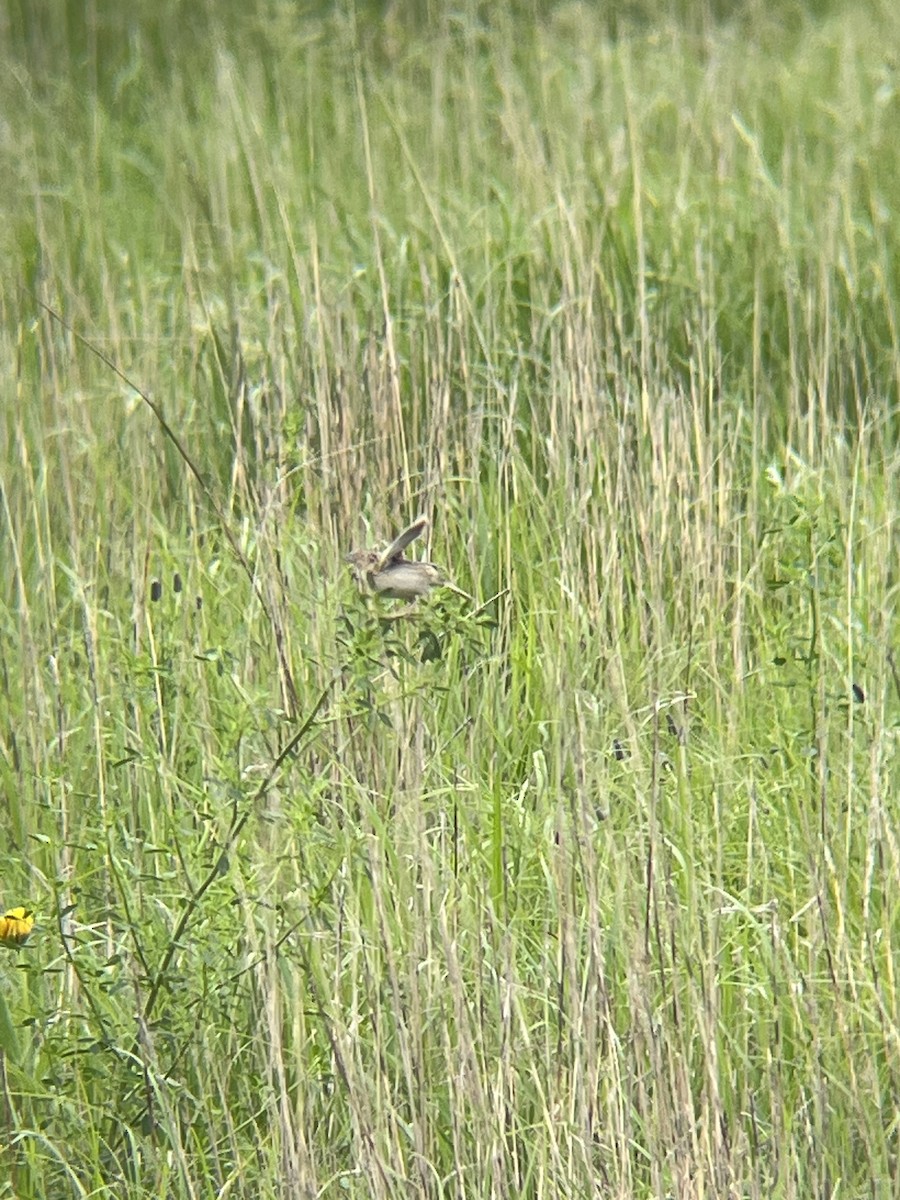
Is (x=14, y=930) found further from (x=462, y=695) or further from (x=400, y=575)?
(x=462, y=695)

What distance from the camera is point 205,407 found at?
3416 millimetres

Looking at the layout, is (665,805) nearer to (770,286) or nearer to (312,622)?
(312,622)

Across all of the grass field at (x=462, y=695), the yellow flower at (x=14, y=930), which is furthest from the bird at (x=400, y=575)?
the yellow flower at (x=14, y=930)

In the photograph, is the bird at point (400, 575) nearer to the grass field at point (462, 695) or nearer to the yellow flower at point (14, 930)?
the grass field at point (462, 695)

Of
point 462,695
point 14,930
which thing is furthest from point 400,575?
point 462,695

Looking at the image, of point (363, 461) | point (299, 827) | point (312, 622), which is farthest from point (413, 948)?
point (363, 461)

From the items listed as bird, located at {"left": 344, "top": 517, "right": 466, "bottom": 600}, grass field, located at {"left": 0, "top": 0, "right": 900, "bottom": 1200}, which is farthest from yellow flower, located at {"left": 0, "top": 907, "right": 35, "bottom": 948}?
bird, located at {"left": 344, "top": 517, "right": 466, "bottom": 600}

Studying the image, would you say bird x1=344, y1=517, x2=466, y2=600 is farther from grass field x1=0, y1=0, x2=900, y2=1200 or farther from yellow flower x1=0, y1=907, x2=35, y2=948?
yellow flower x1=0, y1=907, x2=35, y2=948

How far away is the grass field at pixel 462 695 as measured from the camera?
1.84 m

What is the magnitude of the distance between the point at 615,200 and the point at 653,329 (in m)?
0.46

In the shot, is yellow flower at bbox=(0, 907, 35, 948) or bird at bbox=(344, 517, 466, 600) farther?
yellow flower at bbox=(0, 907, 35, 948)

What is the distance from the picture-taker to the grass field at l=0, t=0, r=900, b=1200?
1844mm

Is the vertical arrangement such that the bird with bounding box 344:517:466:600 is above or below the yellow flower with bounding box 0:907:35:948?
above

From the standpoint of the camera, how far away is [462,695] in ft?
8.53
